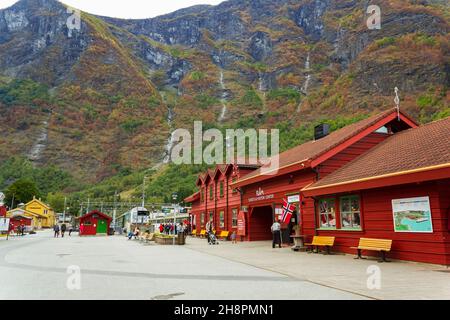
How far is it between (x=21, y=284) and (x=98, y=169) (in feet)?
512

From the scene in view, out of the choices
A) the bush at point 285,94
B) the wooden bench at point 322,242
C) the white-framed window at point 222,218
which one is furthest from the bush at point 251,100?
the wooden bench at point 322,242

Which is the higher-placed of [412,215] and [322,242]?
[412,215]

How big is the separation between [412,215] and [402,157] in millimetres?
2366

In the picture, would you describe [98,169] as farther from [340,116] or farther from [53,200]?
[340,116]

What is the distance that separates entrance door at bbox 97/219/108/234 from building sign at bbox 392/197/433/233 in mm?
41125

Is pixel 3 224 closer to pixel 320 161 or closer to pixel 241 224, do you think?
pixel 241 224

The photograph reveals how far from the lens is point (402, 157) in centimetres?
1329

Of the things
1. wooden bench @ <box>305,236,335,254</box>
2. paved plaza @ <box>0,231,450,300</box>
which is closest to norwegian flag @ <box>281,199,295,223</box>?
wooden bench @ <box>305,236,335,254</box>

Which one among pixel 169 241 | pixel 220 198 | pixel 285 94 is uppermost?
pixel 285 94

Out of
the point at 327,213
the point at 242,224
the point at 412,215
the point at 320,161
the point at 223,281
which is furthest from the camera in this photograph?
the point at 242,224

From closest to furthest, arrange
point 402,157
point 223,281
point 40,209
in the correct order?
point 223,281 < point 402,157 < point 40,209

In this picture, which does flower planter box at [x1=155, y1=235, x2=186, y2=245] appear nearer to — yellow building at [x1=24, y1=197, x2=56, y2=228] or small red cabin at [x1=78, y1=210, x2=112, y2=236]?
small red cabin at [x1=78, y1=210, x2=112, y2=236]

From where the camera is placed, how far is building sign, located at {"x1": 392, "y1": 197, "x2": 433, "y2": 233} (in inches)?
449

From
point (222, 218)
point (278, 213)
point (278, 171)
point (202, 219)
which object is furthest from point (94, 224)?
point (278, 171)
